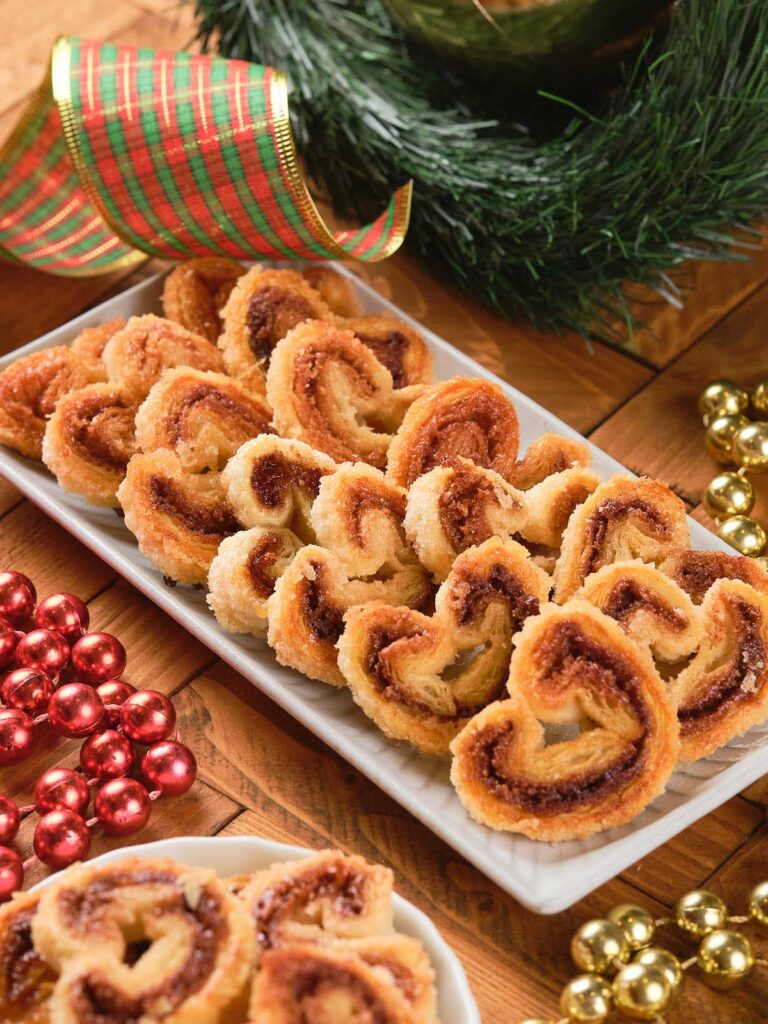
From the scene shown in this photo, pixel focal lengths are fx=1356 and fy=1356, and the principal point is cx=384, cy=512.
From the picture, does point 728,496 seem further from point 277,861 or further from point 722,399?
point 277,861

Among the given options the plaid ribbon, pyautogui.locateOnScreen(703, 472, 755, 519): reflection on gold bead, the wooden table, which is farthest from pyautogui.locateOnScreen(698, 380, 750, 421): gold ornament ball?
the plaid ribbon

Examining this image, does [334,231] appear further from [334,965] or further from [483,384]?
[334,965]

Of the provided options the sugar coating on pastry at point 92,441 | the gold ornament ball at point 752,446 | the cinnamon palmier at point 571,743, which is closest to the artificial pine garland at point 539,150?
the gold ornament ball at point 752,446

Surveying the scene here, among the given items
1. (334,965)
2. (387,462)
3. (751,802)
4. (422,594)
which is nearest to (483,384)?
(387,462)

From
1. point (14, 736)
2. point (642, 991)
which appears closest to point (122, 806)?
point (14, 736)

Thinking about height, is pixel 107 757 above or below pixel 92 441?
below

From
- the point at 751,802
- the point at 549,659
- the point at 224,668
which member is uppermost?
the point at 549,659

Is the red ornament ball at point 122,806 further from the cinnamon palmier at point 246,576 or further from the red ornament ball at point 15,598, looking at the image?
the red ornament ball at point 15,598
